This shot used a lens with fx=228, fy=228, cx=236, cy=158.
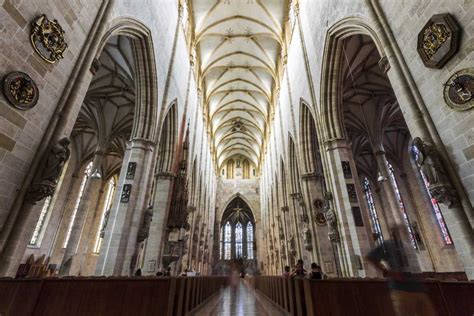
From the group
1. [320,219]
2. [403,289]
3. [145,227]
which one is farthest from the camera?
[320,219]

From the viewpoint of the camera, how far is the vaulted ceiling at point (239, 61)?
51.5ft

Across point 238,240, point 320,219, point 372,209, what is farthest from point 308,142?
point 238,240

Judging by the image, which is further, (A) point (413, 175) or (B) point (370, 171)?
(B) point (370, 171)

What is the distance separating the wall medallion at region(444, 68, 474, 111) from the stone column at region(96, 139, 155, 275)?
27.8 ft

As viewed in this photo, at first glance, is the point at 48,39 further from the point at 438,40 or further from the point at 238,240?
the point at 238,240

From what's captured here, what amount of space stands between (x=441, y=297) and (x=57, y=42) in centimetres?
775

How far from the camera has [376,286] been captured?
3.47 meters

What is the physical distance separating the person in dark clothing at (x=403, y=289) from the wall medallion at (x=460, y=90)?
119 inches

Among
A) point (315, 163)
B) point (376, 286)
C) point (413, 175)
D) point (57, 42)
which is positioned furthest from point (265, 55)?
point (376, 286)

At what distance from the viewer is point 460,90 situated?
12.8ft

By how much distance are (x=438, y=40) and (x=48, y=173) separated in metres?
7.49

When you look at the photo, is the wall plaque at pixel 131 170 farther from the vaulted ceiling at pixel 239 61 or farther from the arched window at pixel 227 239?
the arched window at pixel 227 239

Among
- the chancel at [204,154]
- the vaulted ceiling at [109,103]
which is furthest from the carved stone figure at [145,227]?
the vaulted ceiling at [109,103]

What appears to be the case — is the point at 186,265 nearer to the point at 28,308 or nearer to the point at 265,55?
the point at 28,308
